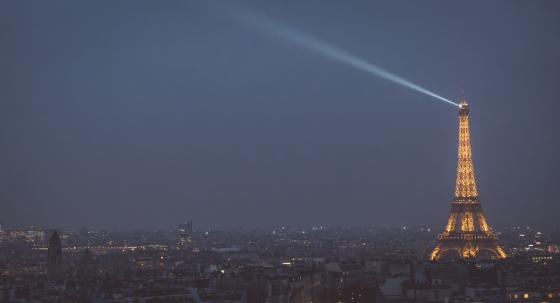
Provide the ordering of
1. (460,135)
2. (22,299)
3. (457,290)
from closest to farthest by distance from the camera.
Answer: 1. (22,299)
2. (457,290)
3. (460,135)

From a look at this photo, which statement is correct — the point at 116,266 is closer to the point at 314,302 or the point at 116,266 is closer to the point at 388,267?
the point at 388,267

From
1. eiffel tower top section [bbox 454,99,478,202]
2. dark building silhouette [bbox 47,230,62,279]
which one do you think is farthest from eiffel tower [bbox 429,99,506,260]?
dark building silhouette [bbox 47,230,62,279]

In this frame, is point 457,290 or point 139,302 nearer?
point 139,302

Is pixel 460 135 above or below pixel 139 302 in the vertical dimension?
above

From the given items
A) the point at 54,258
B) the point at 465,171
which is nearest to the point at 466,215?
the point at 465,171

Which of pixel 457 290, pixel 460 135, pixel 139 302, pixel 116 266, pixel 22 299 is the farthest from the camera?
pixel 116 266

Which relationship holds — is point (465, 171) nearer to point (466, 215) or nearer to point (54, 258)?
point (466, 215)

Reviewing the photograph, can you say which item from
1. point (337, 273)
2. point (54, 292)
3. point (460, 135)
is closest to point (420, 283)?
point (337, 273)
